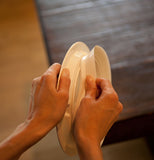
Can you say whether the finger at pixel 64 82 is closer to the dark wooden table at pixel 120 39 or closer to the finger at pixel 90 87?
the finger at pixel 90 87

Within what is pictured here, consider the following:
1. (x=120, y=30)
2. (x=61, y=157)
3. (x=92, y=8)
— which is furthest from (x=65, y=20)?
(x=61, y=157)

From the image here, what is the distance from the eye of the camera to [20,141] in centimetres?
60

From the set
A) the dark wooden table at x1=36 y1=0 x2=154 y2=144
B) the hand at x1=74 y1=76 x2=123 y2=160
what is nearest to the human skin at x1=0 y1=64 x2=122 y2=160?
the hand at x1=74 y1=76 x2=123 y2=160

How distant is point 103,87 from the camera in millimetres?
645

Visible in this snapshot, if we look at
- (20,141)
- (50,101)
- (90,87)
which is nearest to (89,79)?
(90,87)

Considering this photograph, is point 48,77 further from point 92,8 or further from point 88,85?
point 92,8

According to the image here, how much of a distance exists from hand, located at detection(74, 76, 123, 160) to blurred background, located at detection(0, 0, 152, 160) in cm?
72

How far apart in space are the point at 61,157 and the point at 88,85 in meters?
0.78

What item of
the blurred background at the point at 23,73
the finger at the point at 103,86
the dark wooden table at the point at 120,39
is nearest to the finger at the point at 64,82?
the finger at the point at 103,86

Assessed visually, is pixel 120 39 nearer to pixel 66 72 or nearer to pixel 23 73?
pixel 66 72

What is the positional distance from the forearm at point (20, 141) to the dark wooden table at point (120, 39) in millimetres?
355

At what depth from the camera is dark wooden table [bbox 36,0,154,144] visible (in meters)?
0.87

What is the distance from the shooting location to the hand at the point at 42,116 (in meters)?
0.60

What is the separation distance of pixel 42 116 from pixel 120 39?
63 centimetres
